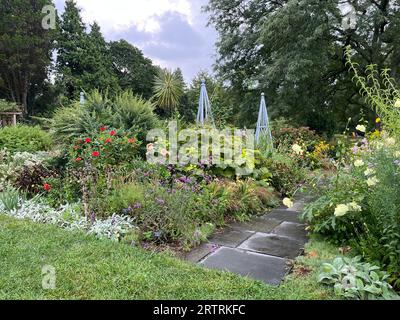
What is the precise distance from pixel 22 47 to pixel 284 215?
20.9m

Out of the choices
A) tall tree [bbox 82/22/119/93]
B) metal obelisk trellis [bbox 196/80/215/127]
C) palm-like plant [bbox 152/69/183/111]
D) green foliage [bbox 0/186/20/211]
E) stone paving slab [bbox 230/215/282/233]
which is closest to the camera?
stone paving slab [bbox 230/215/282/233]

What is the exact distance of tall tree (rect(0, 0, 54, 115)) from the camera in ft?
65.1

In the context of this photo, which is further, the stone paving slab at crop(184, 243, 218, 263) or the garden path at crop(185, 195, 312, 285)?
the stone paving slab at crop(184, 243, 218, 263)

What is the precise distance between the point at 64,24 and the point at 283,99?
17.4m

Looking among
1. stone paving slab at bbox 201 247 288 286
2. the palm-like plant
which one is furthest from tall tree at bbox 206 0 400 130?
stone paving slab at bbox 201 247 288 286

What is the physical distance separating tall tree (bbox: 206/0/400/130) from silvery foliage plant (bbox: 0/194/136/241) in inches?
343

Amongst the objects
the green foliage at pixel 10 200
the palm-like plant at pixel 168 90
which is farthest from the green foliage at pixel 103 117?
the palm-like plant at pixel 168 90

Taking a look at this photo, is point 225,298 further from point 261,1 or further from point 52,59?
point 52,59

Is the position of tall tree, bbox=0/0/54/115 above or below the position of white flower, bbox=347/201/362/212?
above

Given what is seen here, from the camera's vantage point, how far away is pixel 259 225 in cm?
377

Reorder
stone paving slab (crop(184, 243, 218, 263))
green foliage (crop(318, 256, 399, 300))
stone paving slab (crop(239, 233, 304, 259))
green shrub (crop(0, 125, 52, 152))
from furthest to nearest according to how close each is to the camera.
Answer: green shrub (crop(0, 125, 52, 152)) → stone paving slab (crop(239, 233, 304, 259)) → stone paving slab (crop(184, 243, 218, 263)) → green foliage (crop(318, 256, 399, 300))

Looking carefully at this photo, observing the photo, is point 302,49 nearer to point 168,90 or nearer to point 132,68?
point 168,90

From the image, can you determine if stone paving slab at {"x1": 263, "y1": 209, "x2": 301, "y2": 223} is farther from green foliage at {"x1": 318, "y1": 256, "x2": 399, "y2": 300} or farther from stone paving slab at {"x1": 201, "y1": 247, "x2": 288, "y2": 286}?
green foliage at {"x1": 318, "y1": 256, "x2": 399, "y2": 300}

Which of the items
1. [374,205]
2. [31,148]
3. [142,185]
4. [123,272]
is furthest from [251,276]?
[31,148]
